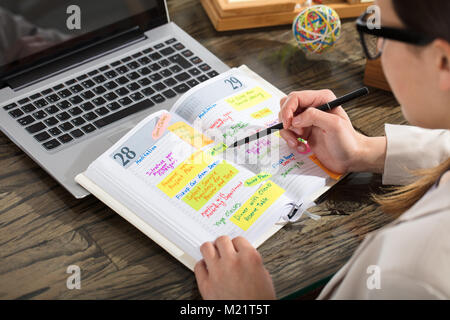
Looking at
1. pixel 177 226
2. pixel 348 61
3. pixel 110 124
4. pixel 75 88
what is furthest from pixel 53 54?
pixel 348 61

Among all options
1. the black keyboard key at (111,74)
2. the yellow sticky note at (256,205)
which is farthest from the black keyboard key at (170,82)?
the yellow sticky note at (256,205)

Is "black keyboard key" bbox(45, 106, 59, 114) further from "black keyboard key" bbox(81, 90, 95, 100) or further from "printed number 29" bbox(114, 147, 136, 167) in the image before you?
"printed number 29" bbox(114, 147, 136, 167)

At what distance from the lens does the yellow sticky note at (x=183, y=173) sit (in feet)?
3.06

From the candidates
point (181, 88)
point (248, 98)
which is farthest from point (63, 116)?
point (248, 98)

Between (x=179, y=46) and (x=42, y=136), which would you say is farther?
(x=179, y=46)

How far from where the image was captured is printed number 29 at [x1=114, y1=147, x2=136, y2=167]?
37.8 inches

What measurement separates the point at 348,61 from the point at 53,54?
0.64 metres

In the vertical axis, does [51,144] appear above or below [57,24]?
below

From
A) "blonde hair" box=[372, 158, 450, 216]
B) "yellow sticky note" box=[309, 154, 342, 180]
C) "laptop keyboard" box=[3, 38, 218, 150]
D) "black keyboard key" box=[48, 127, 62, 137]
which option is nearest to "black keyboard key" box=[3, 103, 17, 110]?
"laptop keyboard" box=[3, 38, 218, 150]

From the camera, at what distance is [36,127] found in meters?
1.03

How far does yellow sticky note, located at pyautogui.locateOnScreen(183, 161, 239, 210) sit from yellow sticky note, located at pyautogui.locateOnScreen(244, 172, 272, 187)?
→ 0.09ft

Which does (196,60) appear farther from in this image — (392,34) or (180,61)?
(392,34)

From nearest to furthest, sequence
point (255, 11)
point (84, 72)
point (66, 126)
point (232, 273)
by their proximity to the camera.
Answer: point (232, 273) → point (66, 126) → point (84, 72) → point (255, 11)

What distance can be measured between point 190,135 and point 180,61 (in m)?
0.24
